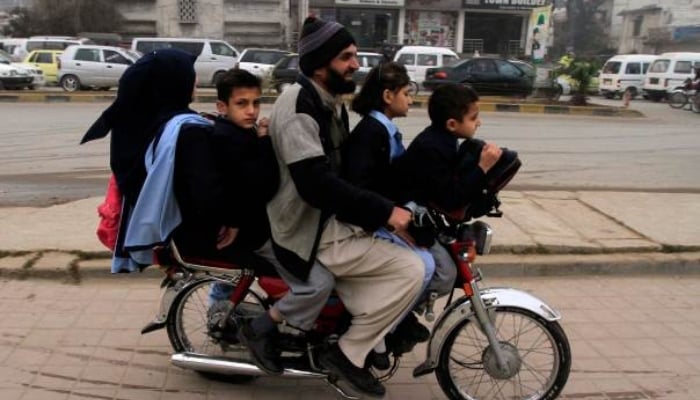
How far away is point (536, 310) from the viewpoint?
3012 millimetres

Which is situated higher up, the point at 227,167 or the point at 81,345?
the point at 227,167

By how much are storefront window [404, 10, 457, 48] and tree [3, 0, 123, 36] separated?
2160cm

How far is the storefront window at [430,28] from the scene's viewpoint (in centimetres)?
4981

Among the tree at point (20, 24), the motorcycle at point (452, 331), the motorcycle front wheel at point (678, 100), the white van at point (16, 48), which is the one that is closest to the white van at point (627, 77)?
the motorcycle front wheel at point (678, 100)

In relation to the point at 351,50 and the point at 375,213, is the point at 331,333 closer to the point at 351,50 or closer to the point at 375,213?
the point at 375,213

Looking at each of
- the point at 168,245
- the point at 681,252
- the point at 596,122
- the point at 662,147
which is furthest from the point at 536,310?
the point at 596,122

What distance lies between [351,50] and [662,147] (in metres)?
11.4

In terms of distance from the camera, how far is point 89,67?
22453 millimetres

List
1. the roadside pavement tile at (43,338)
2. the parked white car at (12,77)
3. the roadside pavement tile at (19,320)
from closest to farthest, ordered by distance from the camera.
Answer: the roadside pavement tile at (43,338)
the roadside pavement tile at (19,320)
the parked white car at (12,77)

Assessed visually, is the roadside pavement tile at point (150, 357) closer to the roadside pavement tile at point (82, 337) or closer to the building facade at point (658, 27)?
the roadside pavement tile at point (82, 337)

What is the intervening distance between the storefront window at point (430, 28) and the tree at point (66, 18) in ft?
70.9

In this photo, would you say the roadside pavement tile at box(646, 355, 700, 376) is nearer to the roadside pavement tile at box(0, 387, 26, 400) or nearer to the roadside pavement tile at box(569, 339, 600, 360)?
the roadside pavement tile at box(569, 339, 600, 360)

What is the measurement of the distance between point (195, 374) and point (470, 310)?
1.53 metres

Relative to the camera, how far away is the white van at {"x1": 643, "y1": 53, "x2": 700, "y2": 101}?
2623 cm
